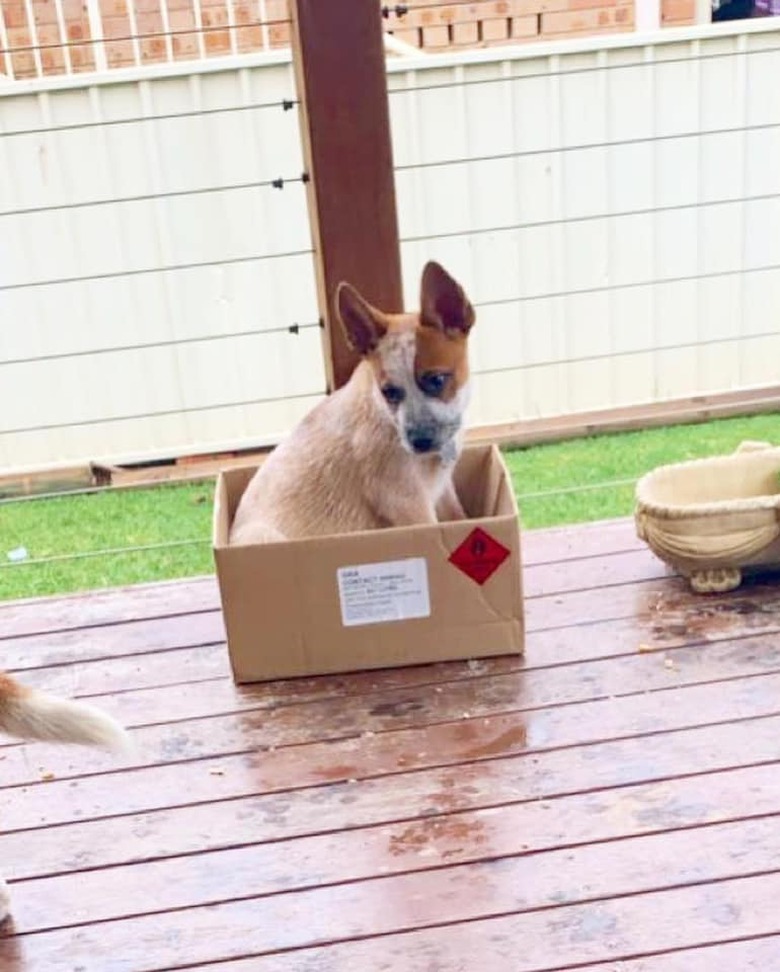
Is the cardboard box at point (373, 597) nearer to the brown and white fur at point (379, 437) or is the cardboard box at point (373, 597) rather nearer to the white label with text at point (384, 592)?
the white label with text at point (384, 592)

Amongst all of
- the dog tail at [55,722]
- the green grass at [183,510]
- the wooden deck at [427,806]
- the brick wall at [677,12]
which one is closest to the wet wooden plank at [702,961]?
the wooden deck at [427,806]

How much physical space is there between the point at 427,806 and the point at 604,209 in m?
2.87

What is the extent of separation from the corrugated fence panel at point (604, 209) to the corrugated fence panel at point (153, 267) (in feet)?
1.59

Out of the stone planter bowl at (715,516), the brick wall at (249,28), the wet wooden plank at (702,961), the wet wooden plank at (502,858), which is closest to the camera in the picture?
the wet wooden plank at (702,961)

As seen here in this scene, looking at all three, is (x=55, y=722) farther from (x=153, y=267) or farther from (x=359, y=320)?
(x=153, y=267)

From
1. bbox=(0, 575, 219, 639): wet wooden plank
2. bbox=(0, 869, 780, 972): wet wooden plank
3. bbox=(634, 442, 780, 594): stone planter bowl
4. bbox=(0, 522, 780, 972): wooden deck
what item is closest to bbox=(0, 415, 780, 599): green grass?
bbox=(0, 575, 219, 639): wet wooden plank

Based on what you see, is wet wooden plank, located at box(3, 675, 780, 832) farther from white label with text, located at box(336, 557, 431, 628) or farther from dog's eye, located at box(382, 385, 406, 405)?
dog's eye, located at box(382, 385, 406, 405)

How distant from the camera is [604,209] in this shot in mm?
4031

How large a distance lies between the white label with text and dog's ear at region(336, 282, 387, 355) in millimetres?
373

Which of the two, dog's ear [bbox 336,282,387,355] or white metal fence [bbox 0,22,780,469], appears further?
white metal fence [bbox 0,22,780,469]

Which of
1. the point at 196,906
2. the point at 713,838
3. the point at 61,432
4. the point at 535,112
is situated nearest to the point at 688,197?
the point at 535,112

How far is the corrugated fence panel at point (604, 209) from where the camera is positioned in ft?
12.7

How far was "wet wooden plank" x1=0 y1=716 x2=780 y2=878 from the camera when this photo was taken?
63.0 inches

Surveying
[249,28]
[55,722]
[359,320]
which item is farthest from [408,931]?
[249,28]
